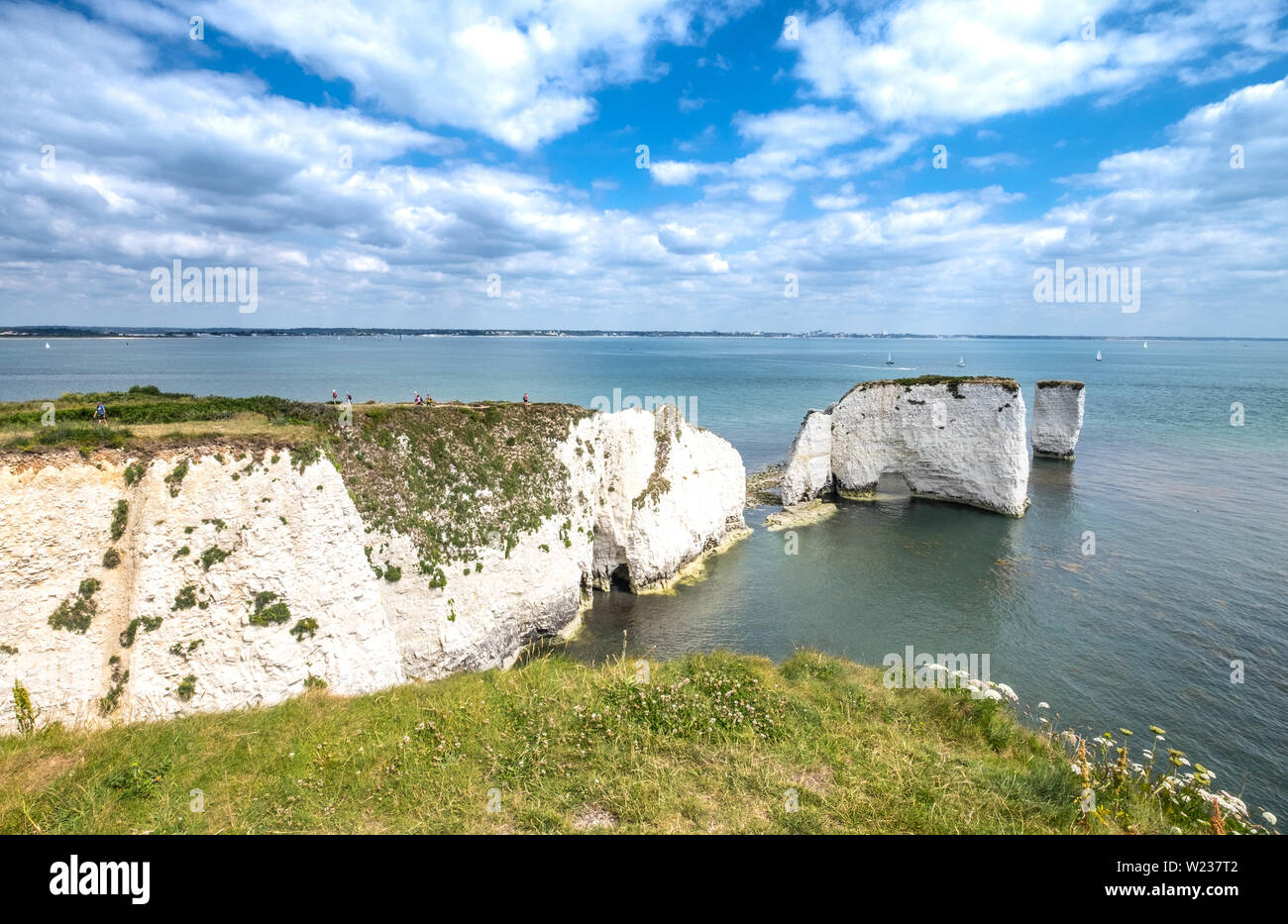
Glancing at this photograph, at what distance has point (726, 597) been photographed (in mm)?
30297

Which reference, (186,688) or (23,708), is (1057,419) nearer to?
(186,688)

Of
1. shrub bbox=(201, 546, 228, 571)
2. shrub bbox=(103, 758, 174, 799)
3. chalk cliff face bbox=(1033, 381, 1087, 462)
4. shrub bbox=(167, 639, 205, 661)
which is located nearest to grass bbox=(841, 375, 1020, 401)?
chalk cliff face bbox=(1033, 381, 1087, 462)

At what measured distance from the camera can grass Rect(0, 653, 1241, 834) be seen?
368 inches

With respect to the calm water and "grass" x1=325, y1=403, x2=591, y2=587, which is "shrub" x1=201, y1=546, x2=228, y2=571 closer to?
"grass" x1=325, y1=403, x2=591, y2=587

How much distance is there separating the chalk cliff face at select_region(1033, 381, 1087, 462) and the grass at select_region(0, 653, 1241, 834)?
193 feet

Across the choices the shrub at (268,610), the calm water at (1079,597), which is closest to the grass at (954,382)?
the calm water at (1079,597)

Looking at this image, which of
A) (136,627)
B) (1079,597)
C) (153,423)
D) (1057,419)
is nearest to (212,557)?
(136,627)

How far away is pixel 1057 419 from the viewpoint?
61.3 meters

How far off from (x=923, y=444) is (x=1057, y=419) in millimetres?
25461
